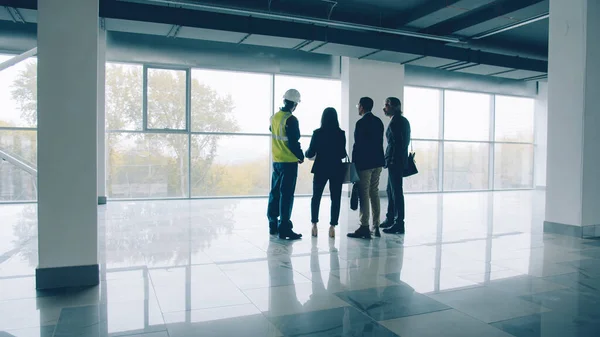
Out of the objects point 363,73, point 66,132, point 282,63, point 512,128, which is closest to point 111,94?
point 282,63

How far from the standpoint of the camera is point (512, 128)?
14.4 meters

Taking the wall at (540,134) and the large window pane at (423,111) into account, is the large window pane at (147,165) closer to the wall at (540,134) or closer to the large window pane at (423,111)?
the large window pane at (423,111)

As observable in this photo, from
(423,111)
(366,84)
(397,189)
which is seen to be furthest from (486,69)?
(397,189)

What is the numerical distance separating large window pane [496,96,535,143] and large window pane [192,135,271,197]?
799 centimetres

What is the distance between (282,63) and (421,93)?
4.51 meters

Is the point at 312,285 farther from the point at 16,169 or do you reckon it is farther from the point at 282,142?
the point at 16,169

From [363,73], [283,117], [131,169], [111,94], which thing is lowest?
[131,169]

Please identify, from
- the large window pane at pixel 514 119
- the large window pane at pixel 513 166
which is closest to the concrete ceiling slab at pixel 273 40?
the large window pane at pixel 514 119

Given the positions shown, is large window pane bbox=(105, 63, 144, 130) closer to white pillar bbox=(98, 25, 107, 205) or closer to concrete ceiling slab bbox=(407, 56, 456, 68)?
white pillar bbox=(98, 25, 107, 205)

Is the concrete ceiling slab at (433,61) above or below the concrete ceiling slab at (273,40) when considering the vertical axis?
above

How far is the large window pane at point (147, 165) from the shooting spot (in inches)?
380

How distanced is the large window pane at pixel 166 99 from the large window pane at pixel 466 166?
7.81m

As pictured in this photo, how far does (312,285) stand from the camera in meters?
3.38

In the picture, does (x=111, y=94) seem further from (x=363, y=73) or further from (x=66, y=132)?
(x=66, y=132)
